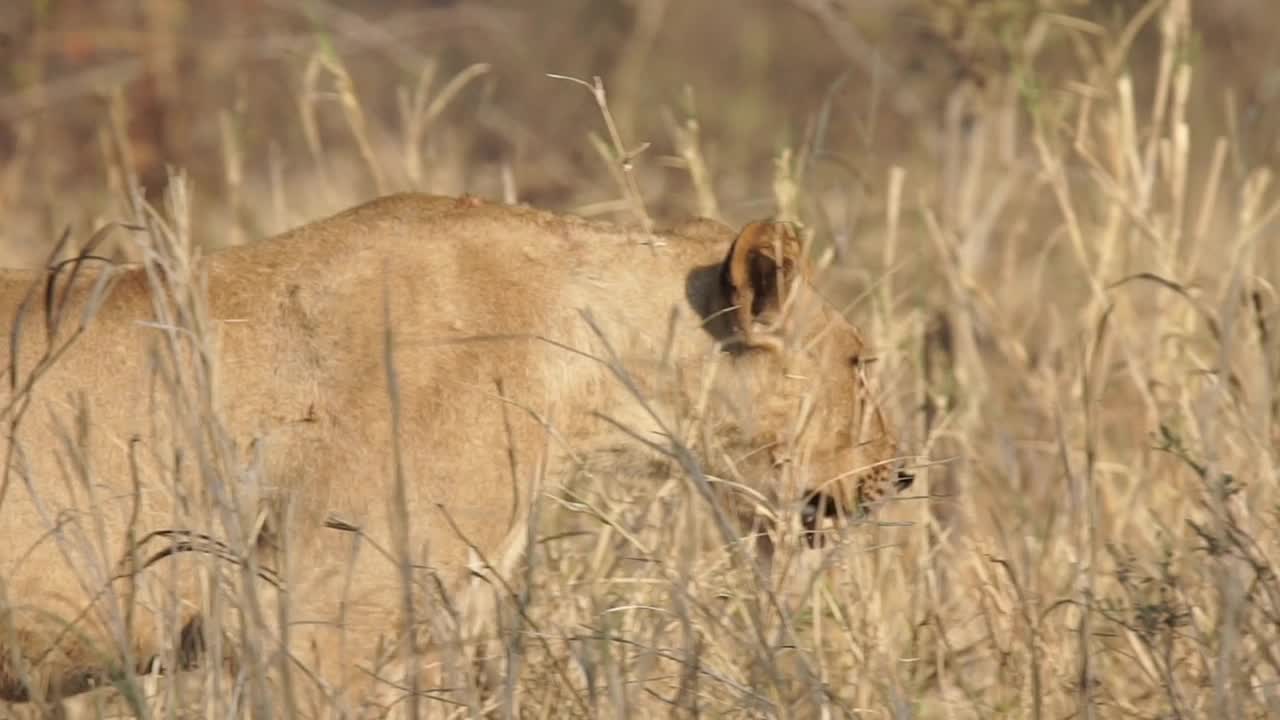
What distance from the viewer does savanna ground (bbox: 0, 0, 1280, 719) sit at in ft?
11.0

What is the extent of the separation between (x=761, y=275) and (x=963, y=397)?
1.52 meters

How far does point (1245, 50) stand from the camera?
43.2 ft

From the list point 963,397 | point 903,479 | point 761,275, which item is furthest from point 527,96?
point 761,275

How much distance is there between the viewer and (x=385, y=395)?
3.48 meters

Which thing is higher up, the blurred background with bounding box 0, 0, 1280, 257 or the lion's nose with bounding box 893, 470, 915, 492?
the blurred background with bounding box 0, 0, 1280, 257

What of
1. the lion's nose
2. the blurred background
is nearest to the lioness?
the lion's nose

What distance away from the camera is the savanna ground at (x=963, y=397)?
3.35 meters

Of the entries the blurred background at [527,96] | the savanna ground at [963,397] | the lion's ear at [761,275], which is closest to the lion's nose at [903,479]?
the savanna ground at [963,397]

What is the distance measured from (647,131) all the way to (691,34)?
17.7 feet

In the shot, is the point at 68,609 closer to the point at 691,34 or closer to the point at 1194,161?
the point at 1194,161

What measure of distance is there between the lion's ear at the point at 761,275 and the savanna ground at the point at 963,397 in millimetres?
343

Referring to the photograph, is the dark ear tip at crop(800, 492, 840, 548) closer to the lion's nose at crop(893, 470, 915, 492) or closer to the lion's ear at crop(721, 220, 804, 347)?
the lion's nose at crop(893, 470, 915, 492)

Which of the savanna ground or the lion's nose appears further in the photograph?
the lion's nose

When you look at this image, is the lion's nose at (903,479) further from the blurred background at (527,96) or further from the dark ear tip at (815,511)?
the blurred background at (527,96)
